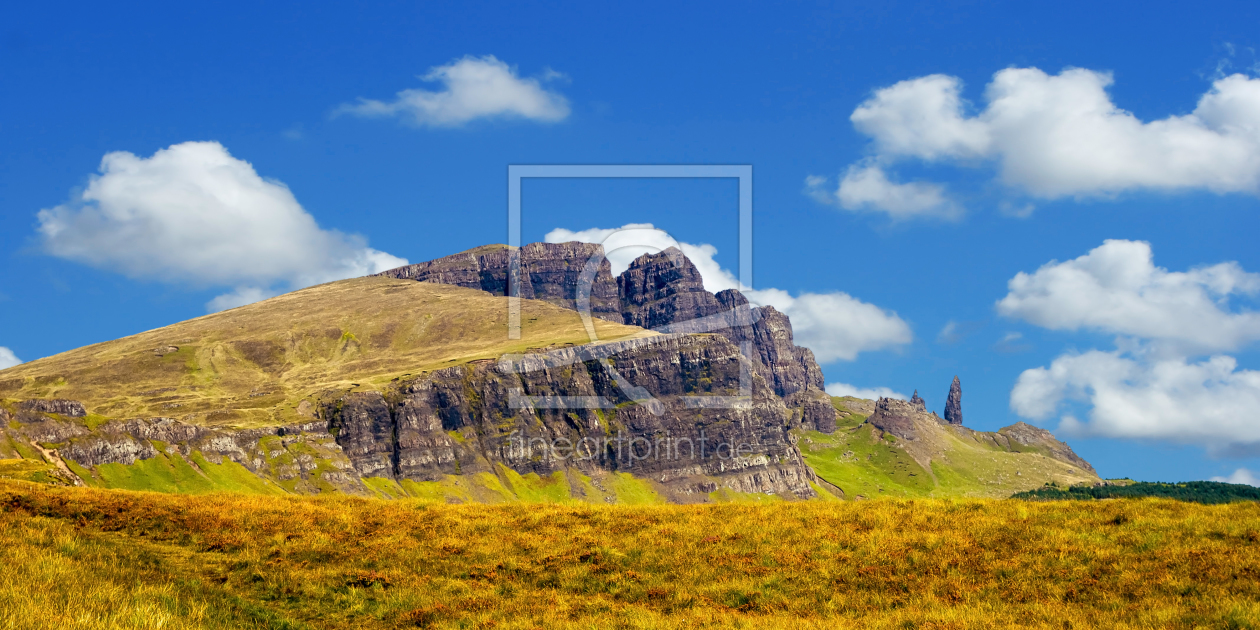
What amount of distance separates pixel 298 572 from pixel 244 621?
186 inches

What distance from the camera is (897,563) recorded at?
26.0 meters

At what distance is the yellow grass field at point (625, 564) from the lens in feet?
69.4

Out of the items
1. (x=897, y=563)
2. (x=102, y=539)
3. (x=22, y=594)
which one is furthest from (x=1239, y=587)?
(x=102, y=539)

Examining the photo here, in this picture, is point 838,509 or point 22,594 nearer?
point 22,594

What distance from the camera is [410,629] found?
2238cm

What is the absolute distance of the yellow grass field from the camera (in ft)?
69.4

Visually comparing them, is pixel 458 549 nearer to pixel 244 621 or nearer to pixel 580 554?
pixel 580 554

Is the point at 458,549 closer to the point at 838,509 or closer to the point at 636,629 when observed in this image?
the point at 636,629

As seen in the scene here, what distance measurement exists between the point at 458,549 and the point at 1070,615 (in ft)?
62.5

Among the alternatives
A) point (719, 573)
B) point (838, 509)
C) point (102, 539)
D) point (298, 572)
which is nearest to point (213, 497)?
point (102, 539)

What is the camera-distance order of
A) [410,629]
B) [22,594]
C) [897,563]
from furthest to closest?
[897,563] < [410,629] < [22,594]

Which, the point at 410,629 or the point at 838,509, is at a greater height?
the point at 838,509

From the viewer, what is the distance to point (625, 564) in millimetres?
27328

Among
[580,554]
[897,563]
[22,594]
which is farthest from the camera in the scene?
[580,554]
